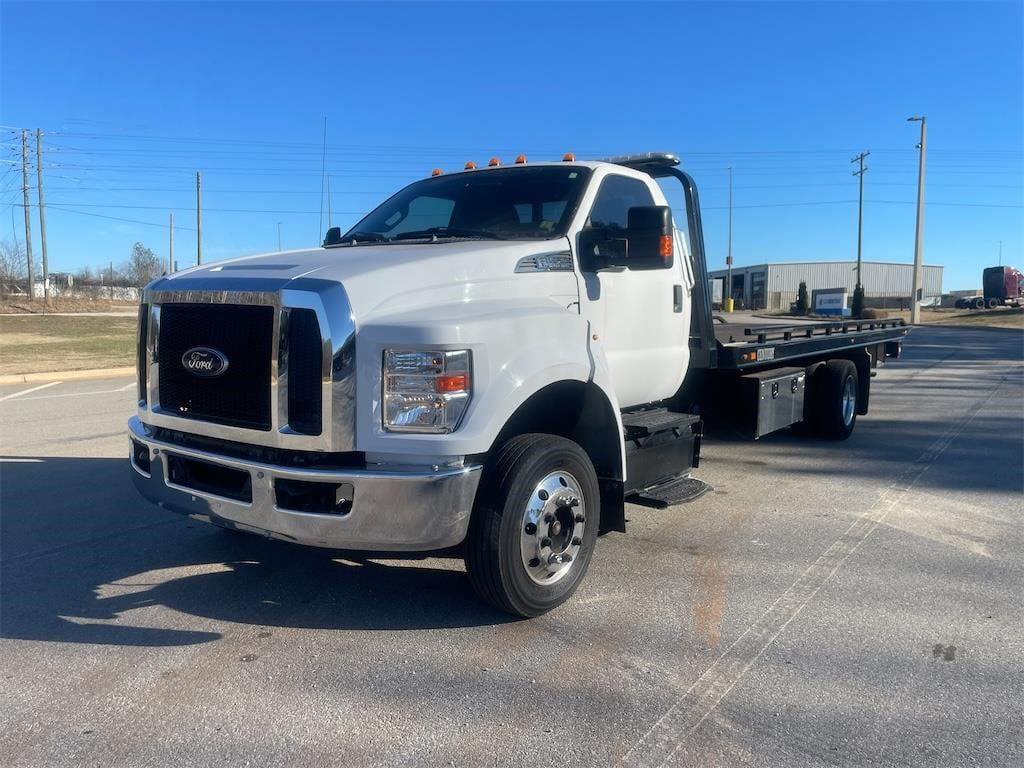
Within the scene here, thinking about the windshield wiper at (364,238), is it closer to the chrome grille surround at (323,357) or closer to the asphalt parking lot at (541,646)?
the chrome grille surround at (323,357)

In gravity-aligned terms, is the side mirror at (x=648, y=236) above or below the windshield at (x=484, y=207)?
below

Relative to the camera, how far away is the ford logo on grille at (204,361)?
148 inches

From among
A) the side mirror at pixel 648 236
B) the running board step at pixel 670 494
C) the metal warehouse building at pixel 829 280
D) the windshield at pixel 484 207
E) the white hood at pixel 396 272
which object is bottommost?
the running board step at pixel 670 494

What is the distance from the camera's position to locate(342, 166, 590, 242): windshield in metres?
4.76

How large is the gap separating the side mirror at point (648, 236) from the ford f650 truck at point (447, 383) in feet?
0.04

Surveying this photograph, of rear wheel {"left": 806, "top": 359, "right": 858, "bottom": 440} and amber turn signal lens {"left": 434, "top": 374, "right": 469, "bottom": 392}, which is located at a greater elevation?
amber turn signal lens {"left": 434, "top": 374, "right": 469, "bottom": 392}

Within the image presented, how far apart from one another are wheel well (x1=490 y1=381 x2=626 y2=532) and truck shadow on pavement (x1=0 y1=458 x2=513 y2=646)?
91cm

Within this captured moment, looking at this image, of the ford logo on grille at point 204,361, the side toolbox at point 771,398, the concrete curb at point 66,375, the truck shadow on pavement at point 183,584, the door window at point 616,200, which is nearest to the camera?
the ford logo on grille at point 204,361

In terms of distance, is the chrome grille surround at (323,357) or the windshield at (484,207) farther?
the windshield at (484,207)

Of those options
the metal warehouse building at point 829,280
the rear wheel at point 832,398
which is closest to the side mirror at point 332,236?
the rear wheel at point 832,398

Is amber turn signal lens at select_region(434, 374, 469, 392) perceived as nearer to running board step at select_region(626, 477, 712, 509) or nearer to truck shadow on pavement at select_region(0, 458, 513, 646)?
truck shadow on pavement at select_region(0, 458, 513, 646)

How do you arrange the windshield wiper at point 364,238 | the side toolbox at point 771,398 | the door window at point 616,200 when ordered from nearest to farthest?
the door window at point 616,200 → the windshield wiper at point 364,238 → the side toolbox at point 771,398

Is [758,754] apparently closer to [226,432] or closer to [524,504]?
[524,504]

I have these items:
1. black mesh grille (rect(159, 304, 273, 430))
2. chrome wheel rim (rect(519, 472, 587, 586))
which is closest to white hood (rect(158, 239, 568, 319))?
black mesh grille (rect(159, 304, 273, 430))
